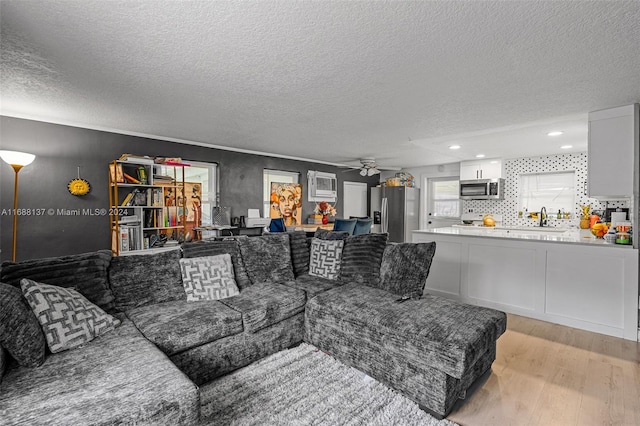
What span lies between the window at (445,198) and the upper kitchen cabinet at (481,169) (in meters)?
0.76

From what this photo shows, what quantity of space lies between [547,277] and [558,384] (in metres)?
1.44

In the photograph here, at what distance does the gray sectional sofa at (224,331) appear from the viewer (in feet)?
4.23

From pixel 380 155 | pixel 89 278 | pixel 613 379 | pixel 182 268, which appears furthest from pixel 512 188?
pixel 89 278

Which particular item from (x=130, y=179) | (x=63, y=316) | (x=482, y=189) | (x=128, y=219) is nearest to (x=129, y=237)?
(x=128, y=219)

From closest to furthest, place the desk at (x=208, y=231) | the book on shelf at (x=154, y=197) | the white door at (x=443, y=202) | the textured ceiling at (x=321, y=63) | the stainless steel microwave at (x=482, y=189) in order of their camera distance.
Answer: the textured ceiling at (x=321, y=63), the book on shelf at (x=154, y=197), the desk at (x=208, y=231), the stainless steel microwave at (x=482, y=189), the white door at (x=443, y=202)

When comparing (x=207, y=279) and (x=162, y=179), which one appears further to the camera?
(x=162, y=179)

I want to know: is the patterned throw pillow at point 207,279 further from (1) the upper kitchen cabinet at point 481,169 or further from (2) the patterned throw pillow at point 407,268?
(1) the upper kitchen cabinet at point 481,169

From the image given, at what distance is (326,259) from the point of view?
319cm

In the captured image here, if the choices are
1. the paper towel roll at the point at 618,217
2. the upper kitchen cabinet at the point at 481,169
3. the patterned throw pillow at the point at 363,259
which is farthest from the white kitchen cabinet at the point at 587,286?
the upper kitchen cabinet at the point at 481,169

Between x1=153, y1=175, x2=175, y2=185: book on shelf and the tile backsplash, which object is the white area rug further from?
the tile backsplash

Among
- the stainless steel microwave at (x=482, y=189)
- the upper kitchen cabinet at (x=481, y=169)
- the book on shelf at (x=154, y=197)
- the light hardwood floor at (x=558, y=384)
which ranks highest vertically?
the upper kitchen cabinet at (x=481, y=169)

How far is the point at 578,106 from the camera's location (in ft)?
9.64

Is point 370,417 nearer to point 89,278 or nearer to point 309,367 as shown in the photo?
point 309,367

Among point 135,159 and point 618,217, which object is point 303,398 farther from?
point 618,217
